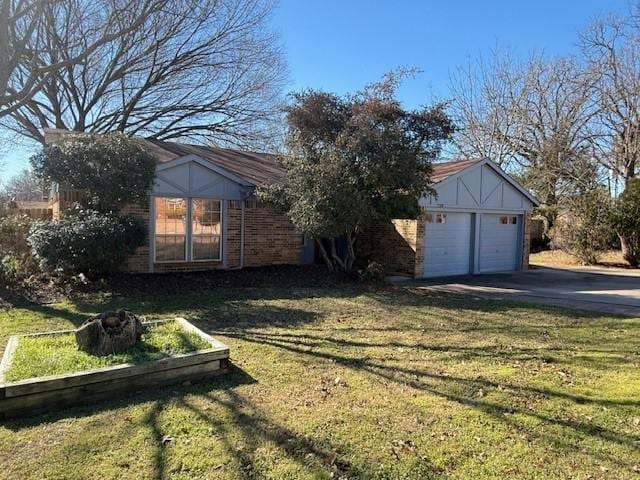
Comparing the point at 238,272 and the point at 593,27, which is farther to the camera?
the point at 593,27

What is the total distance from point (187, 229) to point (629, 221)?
1693 centimetres

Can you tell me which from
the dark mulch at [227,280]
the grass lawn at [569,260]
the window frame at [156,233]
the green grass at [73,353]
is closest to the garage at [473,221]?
the dark mulch at [227,280]

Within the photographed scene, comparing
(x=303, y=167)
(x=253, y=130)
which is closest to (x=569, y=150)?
(x=253, y=130)

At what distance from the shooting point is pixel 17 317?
758cm

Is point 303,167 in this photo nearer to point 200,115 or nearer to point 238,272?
point 238,272

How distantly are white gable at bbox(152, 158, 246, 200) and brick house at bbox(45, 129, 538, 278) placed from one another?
0.03 metres

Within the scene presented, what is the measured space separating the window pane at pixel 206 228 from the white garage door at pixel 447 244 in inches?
242

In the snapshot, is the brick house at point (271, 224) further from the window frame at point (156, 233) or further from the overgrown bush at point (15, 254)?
the overgrown bush at point (15, 254)

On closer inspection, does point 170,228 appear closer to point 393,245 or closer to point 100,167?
point 100,167

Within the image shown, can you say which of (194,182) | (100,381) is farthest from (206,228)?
(100,381)

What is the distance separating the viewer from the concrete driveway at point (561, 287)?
9.87m

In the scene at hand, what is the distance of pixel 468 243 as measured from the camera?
15320mm

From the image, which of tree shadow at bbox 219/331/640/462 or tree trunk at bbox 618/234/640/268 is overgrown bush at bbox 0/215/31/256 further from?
tree trunk at bbox 618/234/640/268

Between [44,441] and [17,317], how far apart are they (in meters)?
4.96
